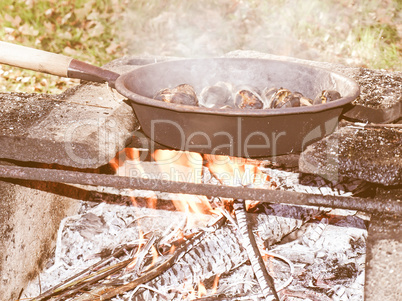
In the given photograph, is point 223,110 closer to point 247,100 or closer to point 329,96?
point 247,100

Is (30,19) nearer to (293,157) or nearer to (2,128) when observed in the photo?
(2,128)

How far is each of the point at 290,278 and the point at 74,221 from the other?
1.38 metres

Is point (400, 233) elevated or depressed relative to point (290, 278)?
elevated

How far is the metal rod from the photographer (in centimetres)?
144

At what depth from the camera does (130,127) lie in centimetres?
204

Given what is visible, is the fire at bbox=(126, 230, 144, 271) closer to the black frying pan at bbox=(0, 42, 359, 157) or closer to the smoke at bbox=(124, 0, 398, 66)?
the black frying pan at bbox=(0, 42, 359, 157)

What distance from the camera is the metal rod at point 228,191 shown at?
1.44 m

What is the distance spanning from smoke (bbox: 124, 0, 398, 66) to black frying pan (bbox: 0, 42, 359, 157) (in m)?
3.31

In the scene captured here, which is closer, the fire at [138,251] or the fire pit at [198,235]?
the fire pit at [198,235]

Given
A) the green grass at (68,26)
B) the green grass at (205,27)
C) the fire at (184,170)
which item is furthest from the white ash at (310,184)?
the green grass at (68,26)

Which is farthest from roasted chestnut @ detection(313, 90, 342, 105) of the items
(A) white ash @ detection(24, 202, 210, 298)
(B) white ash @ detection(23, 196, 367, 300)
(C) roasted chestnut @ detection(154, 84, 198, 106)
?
(A) white ash @ detection(24, 202, 210, 298)

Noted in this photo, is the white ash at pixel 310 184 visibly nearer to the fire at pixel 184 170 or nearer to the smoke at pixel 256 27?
the fire at pixel 184 170

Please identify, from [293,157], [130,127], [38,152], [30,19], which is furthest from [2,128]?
[30,19]

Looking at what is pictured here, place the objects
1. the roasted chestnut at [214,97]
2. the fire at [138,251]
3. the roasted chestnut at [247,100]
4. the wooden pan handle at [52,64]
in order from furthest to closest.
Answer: the fire at [138,251] → the wooden pan handle at [52,64] → the roasted chestnut at [214,97] → the roasted chestnut at [247,100]
